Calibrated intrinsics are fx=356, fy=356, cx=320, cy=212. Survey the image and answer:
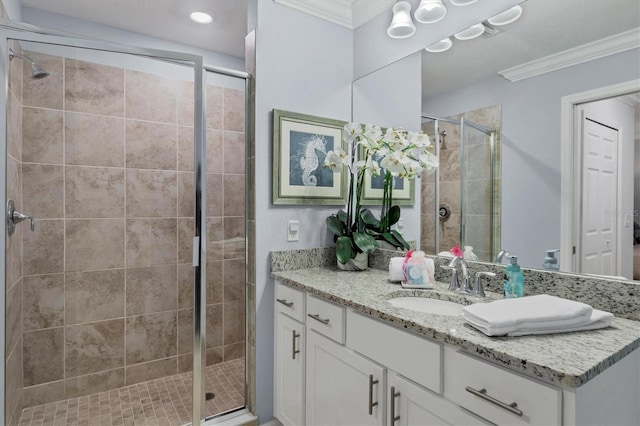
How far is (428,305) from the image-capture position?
1.51 m

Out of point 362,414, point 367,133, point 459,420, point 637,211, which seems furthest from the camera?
point 367,133

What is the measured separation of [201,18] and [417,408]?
261 cm

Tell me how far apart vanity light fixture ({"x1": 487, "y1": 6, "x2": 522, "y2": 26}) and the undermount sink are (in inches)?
47.2

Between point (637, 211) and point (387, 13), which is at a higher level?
point (387, 13)

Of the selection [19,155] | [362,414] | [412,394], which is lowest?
[362,414]

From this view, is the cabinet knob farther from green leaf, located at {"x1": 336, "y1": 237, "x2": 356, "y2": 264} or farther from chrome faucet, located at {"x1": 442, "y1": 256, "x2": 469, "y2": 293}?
green leaf, located at {"x1": 336, "y1": 237, "x2": 356, "y2": 264}

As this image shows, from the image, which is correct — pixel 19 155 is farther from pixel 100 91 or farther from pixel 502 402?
pixel 502 402

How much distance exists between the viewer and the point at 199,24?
2.53m

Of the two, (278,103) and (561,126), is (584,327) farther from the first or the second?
(278,103)

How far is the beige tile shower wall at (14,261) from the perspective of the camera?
5.33 feet

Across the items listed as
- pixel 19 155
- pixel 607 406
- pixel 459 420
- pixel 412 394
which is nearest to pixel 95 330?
pixel 19 155

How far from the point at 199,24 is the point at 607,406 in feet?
9.56

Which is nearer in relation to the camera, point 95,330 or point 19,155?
point 19,155

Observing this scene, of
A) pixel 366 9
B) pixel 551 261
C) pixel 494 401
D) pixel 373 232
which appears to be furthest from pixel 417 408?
pixel 366 9
